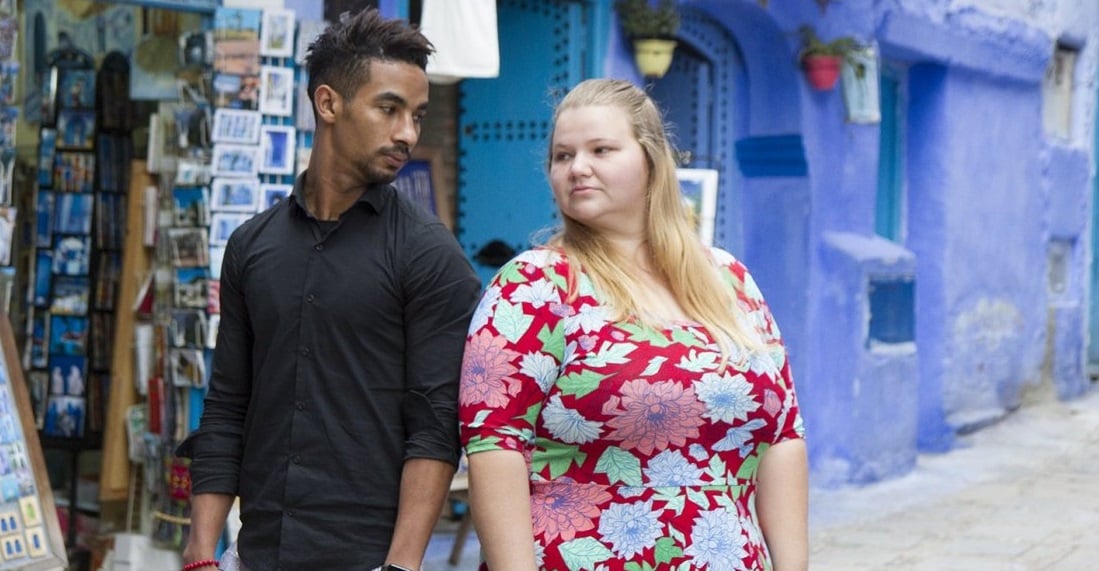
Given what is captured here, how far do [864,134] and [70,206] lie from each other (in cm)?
555

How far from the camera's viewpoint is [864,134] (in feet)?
34.6

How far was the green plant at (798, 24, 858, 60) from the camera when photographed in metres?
9.60

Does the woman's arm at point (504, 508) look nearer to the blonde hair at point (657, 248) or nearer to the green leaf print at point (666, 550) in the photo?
the green leaf print at point (666, 550)

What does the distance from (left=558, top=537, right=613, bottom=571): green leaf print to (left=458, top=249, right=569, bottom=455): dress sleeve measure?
7.4 inches

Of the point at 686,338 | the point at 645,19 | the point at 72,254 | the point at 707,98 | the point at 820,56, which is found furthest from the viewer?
the point at 707,98

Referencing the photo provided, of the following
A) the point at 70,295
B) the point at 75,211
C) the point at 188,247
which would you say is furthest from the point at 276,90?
the point at 70,295

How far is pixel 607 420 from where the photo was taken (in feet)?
8.77

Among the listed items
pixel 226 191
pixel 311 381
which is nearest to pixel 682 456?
pixel 311 381

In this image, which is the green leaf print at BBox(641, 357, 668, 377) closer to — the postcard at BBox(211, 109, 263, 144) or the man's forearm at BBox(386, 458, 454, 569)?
the man's forearm at BBox(386, 458, 454, 569)

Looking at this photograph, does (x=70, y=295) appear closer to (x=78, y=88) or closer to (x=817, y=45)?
(x=78, y=88)

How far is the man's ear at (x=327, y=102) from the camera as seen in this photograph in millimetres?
2770

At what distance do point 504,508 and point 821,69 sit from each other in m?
7.44

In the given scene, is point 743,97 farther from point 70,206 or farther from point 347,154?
point 347,154

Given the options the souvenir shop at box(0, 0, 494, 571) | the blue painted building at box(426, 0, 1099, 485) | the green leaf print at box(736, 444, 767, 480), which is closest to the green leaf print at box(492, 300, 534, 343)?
the green leaf print at box(736, 444, 767, 480)
